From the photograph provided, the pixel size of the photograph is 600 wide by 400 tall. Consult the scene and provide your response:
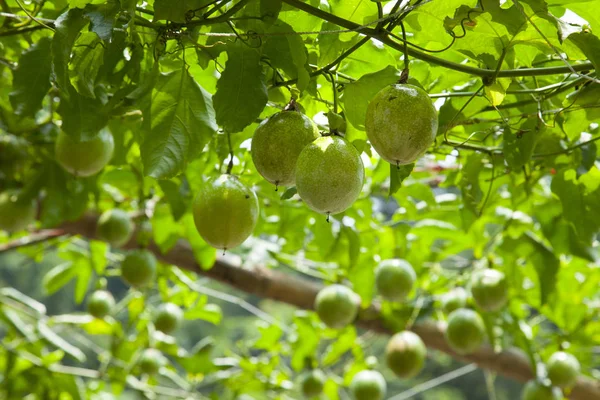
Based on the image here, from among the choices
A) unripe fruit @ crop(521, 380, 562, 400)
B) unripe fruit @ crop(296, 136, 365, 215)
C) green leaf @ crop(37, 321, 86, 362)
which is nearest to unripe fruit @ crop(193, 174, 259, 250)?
unripe fruit @ crop(296, 136, 365, 215)

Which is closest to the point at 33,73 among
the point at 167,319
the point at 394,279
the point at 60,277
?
the point at 394,279

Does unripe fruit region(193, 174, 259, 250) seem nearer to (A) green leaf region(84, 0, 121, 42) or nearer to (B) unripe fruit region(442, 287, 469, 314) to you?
(A) green leaf region(84, 0, 121, 42)

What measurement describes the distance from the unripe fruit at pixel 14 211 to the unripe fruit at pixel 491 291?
119 centimetres

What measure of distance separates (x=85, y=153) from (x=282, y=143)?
599 mm

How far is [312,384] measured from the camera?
2.67m

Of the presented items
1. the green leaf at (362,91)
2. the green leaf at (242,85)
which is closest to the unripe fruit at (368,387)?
the green leaf at (362,91)

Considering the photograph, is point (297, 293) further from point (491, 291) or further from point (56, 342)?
point (56, 342)

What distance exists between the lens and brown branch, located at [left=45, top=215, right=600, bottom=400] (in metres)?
2.30

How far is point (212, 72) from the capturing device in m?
1.19

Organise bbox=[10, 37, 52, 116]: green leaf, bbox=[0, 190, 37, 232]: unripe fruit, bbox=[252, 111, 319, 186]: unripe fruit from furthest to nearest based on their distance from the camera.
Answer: bbox=[0, 190, 37, 232]: unripe fruit
bbox=[10, 37, 52, 116]: green leaf
bbox=[252, 111, 319, 186]: unripe fruit

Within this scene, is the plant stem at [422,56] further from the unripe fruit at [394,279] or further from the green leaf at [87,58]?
the unripe fruit at [394,279]

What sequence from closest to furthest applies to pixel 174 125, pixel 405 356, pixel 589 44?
pixel 589 44 → pixel 174 125 → pixel 405 356

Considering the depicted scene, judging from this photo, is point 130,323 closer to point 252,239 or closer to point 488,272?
point 252,239

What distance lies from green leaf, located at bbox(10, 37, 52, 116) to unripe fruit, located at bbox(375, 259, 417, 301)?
122 centimetres
